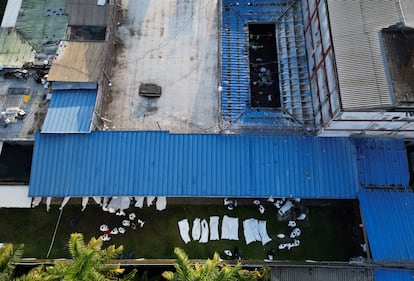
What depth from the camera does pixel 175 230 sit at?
3244 cm

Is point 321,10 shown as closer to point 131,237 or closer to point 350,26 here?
point 350,26

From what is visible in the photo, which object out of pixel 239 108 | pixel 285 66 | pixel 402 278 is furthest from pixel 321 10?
pixel 402 278

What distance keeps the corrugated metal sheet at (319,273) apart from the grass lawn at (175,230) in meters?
1.81

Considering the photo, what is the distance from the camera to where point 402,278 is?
1113 inches

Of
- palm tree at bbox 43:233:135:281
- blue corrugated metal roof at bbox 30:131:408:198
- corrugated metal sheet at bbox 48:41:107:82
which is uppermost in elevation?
corrugated metal sheet at bbox 48:41:107:82

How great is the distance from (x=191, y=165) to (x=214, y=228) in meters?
6.05

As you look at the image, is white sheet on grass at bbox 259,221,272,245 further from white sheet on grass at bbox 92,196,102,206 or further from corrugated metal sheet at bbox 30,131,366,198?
white sheet on grass at bbox 92,196,102,206

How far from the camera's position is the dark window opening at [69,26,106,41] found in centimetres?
3612

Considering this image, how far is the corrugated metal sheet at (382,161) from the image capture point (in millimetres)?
31844

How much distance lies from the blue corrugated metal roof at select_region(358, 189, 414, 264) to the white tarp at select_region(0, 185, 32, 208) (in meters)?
29.3

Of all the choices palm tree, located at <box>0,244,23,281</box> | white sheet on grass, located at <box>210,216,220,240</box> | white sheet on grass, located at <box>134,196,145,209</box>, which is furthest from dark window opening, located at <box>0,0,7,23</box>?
white sheet on grass, located at <box>210,216,220,240</box>

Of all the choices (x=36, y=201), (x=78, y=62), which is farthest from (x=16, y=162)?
(x=78, y=62)

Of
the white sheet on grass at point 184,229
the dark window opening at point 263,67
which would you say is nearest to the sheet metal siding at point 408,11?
the dark window opening at point 263,67

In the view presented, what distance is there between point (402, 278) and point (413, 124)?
12.4 metres
